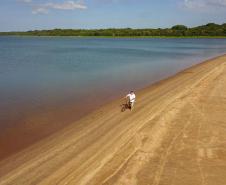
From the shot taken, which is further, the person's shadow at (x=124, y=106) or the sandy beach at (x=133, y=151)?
the person's shadow at (x=124, y=106)

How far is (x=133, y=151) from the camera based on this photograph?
13430 mm

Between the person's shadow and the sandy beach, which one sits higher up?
the sandy beach

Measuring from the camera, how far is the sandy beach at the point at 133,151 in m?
11.3

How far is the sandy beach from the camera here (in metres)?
11.3

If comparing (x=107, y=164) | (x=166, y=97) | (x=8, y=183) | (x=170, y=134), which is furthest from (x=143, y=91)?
(x=8, y=183)

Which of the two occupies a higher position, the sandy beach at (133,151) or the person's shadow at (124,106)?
the sandy beach at (133,151)

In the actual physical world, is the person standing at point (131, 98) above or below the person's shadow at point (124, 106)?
above

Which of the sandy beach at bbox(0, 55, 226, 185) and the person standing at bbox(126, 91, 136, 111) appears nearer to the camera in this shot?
the sandy beach at bbox(0, 55, 226, 185)

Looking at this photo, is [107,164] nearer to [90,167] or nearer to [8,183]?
[90,167]

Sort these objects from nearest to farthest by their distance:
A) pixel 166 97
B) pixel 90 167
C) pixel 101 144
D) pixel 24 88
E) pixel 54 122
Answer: pixel 90 167, pixel 101 144, pixel 54 122, pixel 166 97, pixel 24 88

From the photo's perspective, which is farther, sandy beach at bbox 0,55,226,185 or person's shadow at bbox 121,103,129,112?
person's shadow at bbox 121,103,129,112

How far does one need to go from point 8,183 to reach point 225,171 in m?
7.57

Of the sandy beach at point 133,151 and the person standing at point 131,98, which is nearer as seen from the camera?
the sandy beach at point 133,151

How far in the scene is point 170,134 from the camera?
50.3 feet
